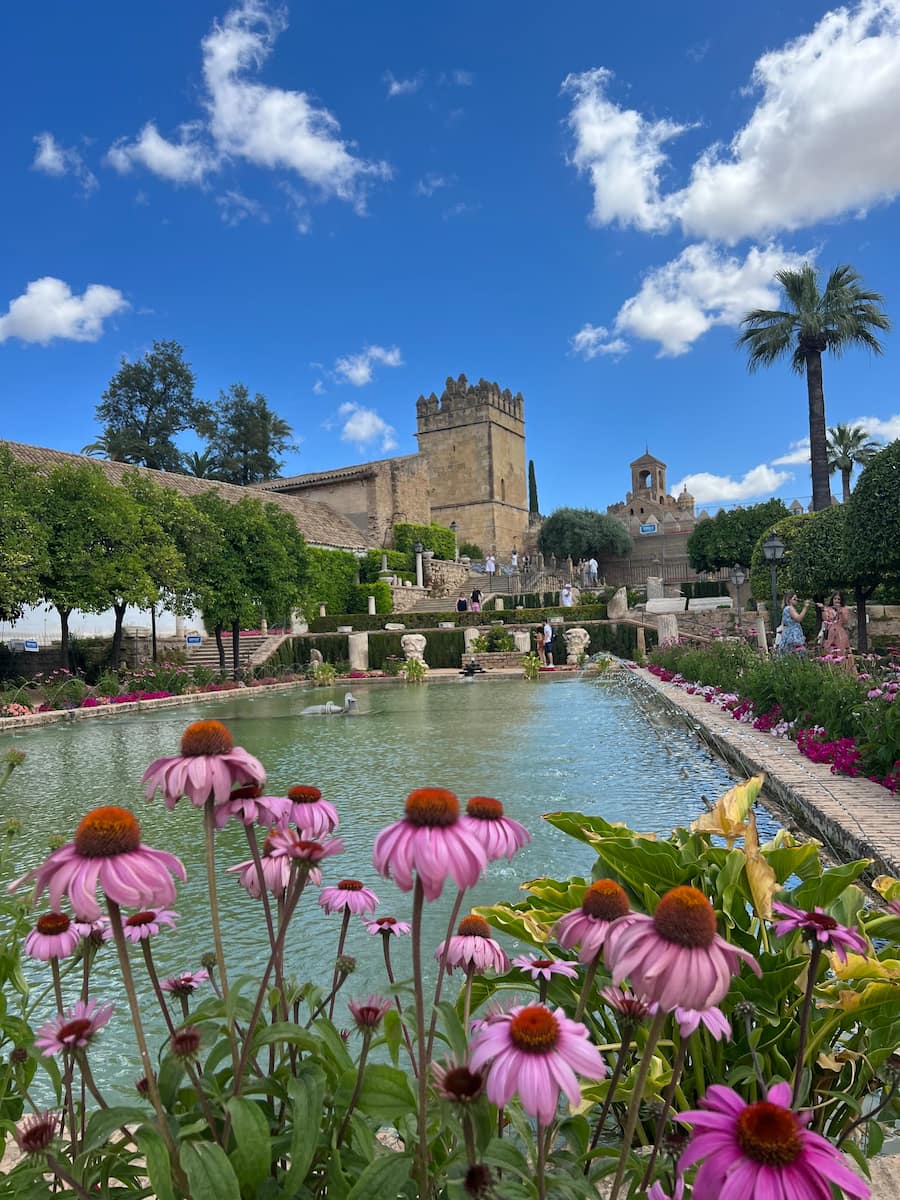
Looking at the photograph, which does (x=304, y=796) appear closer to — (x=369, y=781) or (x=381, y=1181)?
(x=381, y=1181)

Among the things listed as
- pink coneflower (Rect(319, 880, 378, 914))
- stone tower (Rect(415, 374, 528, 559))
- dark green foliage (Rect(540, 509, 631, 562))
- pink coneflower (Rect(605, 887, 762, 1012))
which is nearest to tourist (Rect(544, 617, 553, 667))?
pink coneflower (Rect(319, 880, 378, 914))

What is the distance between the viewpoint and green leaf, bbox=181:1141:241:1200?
1.00 m

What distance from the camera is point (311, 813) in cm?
139

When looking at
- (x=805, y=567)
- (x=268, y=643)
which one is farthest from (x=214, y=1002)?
(x=268, y=643)

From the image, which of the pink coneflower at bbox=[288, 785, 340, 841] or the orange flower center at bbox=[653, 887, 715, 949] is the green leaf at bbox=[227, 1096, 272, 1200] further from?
the orange flower center at bbox=[653, 887, 715, 949]

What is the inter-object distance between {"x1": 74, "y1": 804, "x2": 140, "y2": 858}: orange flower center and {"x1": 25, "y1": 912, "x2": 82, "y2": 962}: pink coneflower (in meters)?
0.49

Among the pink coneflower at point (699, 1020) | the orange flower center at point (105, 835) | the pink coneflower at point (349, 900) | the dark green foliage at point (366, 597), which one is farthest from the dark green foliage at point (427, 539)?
the orange flower center at point (105, 835)

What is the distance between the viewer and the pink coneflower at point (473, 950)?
4.82 feet

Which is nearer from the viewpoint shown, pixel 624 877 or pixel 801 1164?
pixel 801 1164

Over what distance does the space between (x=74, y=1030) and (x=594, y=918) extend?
32.7 inches

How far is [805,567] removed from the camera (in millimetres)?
20766

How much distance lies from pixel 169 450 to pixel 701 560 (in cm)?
3315

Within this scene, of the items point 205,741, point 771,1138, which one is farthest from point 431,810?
point 771,1138

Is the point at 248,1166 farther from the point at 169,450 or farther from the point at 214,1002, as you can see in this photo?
the point at 169,450
